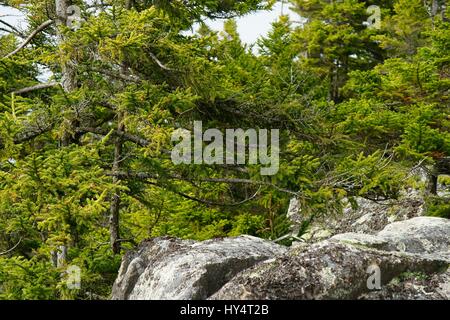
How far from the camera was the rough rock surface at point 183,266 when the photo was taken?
615cm

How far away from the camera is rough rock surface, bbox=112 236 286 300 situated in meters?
6.15

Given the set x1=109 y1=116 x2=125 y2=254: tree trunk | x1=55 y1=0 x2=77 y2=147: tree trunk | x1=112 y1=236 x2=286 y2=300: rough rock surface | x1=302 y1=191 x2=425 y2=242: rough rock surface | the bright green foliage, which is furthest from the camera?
x1=302 y1=191 x2=425 y2=242: rough rock surface

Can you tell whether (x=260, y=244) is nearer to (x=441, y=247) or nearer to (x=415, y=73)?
(x=441, y=247)

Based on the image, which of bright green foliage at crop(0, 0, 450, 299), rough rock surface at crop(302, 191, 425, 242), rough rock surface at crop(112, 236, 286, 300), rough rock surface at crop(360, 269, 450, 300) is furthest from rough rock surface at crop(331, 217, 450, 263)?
rough rock surface at crop(302, 191, 425, 242)

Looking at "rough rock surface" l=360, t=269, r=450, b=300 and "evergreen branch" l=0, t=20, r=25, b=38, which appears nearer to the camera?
"rough rock surface" l=360, t=269, r=450, b=300

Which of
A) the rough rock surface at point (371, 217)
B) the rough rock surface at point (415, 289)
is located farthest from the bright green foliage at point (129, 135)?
the rough rock surface at point (371, 217)

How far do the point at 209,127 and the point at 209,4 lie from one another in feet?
10.3

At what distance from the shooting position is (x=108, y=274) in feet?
28.5

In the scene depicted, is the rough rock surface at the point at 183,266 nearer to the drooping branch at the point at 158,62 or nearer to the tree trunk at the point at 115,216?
the tree trunk at the point at 115,216

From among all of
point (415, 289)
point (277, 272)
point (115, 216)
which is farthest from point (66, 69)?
point (415, 289)

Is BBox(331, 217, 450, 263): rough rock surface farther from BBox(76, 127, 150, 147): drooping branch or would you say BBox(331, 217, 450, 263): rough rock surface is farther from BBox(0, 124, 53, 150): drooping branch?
BBox(0, 124, 53, 150): drooping branch

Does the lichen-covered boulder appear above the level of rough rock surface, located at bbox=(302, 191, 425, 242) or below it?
above

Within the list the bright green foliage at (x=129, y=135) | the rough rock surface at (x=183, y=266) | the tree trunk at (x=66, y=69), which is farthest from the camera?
the tree trunk at (x=66, y=69)

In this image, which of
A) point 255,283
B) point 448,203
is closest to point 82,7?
point 255,283
